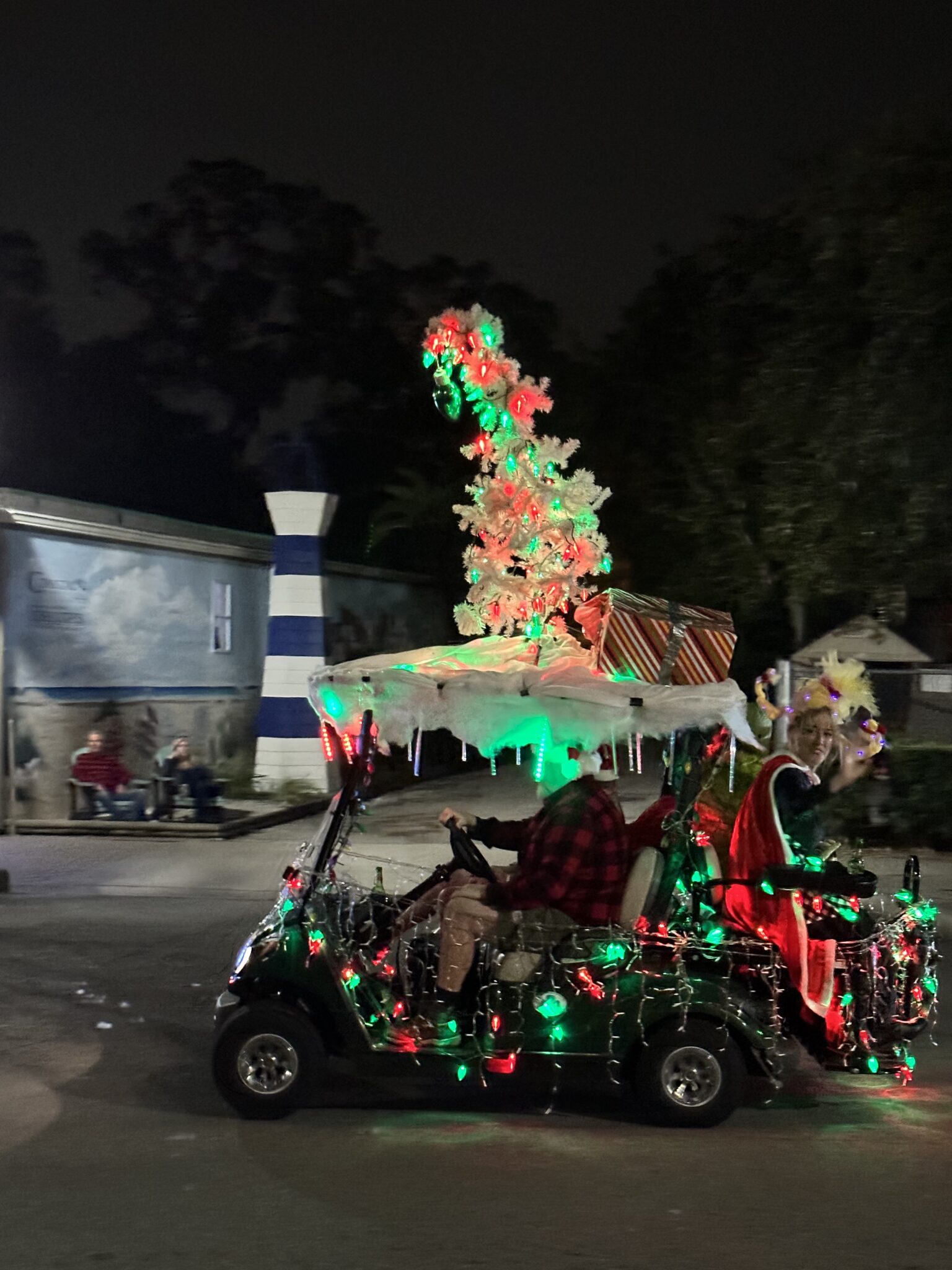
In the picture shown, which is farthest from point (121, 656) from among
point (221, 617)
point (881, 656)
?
point (881, 656)

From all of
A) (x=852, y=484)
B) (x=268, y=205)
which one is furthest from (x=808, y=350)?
(x=268, y=205)

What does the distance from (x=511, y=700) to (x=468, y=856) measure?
2.66 feet

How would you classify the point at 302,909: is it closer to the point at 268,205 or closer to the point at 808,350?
Answer: the point at 808,350

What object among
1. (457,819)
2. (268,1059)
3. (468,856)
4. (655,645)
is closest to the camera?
(268,1059)

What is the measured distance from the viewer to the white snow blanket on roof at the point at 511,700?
6254 mm

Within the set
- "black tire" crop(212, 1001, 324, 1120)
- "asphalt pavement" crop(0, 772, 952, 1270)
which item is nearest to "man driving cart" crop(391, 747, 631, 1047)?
"black tire" crop(212, 1001, 324, 1120)

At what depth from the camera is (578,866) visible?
644 centimetres

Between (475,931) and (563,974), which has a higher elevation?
(475,931)

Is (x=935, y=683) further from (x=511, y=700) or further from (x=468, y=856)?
(x=511, y=700)

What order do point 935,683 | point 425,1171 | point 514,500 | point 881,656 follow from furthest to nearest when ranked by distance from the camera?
point 881,656 < point 935,683 < point 514,500 < point 425,1171

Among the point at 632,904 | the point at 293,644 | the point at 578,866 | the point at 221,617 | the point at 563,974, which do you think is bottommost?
the point at 563,974

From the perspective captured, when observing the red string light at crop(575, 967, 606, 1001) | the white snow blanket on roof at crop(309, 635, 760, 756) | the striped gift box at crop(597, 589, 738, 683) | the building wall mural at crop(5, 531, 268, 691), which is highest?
the building wall mural at crop(5, 531, 268, 691)

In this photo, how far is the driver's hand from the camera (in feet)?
22.7

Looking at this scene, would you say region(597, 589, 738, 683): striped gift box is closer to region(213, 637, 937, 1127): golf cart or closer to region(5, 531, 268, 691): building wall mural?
region(213, 637, 937, 1127): golf cart
